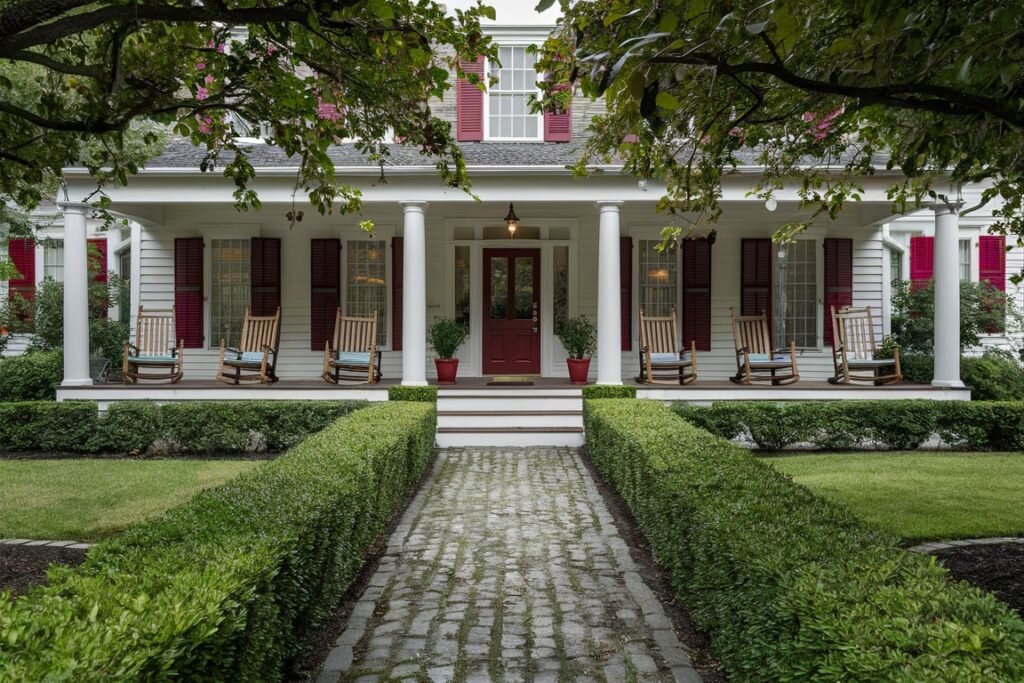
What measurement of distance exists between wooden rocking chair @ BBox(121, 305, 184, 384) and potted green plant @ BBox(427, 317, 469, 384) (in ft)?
12.6

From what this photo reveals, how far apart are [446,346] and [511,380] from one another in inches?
44.6

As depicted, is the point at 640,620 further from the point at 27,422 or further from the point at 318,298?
the point at 318,298

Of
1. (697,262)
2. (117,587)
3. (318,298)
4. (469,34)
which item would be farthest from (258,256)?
(117,587)

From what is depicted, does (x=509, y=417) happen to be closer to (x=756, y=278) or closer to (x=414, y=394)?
(x=414, y=394)

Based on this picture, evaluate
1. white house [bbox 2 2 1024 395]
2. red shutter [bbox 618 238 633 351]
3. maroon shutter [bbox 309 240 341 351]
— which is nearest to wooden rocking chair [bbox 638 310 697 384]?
red shutter [bbox 618 238 633 351]

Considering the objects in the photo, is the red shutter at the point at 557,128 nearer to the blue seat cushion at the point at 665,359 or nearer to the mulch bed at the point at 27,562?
the blue seat cushion at the point at 665,359

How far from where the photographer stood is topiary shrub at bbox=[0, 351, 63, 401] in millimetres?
11703

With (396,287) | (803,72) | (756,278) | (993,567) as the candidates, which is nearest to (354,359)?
(396,287)

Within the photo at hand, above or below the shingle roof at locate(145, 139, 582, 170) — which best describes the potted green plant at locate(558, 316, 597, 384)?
below

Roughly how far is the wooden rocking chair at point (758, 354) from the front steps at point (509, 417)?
8.83 feet

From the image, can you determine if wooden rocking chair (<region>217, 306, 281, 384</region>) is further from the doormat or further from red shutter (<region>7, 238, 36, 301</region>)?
red shutter (<region>7, 238, 36, 301</region>)

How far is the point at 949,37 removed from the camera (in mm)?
3807

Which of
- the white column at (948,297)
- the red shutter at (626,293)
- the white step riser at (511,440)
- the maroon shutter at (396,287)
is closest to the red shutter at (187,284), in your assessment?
the maroon shutter at (396,287)

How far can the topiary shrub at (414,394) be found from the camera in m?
10.3
